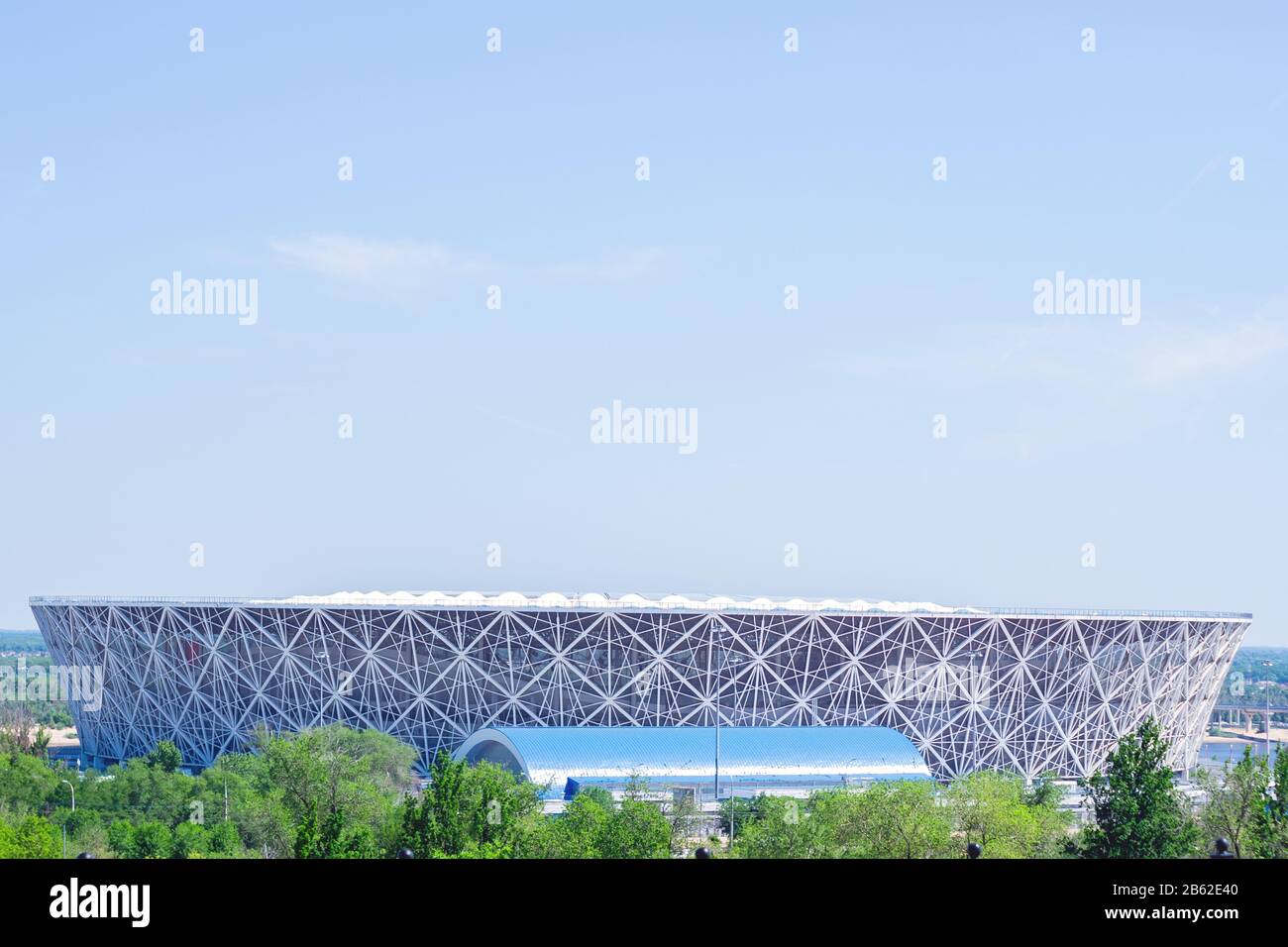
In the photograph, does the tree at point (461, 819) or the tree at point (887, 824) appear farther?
the tree at point (887, 824)

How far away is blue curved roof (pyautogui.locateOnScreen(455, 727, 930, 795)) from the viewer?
68875 millimetres

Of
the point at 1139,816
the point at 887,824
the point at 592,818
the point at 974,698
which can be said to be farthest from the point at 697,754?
the point at 1139,816

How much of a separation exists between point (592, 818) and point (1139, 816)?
1663 cm

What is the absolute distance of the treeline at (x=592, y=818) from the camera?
41.6m

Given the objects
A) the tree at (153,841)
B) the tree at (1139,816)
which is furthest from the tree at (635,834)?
the tree at (153,841)

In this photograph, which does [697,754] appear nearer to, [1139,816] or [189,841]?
[189,841]

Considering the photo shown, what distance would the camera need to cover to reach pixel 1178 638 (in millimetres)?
87562

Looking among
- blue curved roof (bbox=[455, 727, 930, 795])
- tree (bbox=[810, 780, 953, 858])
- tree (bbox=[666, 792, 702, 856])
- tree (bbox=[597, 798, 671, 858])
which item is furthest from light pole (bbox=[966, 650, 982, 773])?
tree (bbox=[597, 798, 671, 858])

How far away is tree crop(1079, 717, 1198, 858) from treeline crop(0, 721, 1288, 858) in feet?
0.16

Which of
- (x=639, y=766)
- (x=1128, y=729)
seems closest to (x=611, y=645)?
(x=639, y=766)

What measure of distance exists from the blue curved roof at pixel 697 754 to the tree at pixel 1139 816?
26.6 meters

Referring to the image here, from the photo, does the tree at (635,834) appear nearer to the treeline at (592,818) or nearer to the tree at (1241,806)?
the treeline at (592,818)
